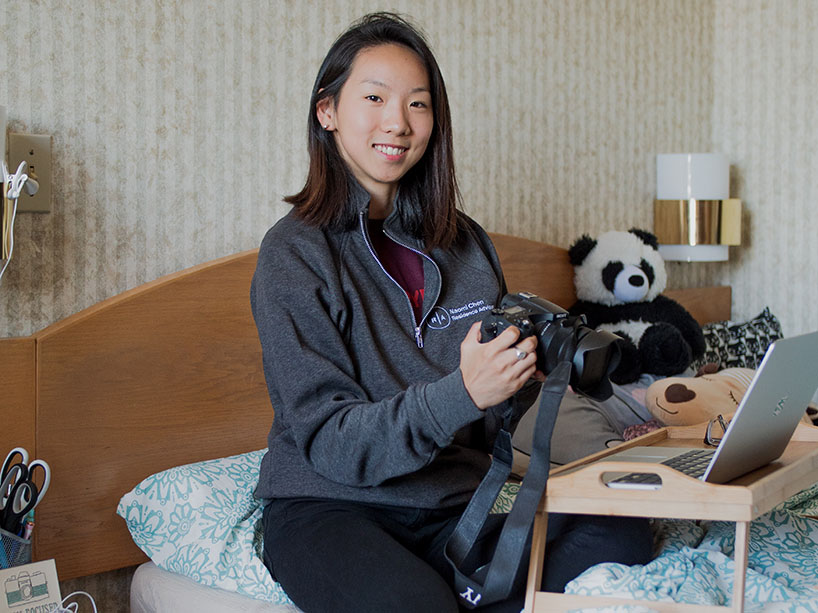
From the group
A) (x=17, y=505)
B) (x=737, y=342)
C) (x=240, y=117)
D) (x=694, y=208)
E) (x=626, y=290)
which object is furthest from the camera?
(x=694, y=208)

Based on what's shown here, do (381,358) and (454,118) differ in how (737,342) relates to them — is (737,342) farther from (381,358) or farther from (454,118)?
(381,358)

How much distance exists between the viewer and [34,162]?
138 centimetres

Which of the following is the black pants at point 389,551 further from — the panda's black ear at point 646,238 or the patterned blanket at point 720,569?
the panda's black ear at point 646,238

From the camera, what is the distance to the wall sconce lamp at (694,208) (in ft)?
8.34

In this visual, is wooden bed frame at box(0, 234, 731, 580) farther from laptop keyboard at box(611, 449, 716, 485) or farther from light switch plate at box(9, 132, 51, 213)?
laptop keyboard at box(611, 449, 716, 485)

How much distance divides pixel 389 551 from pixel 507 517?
15 cm

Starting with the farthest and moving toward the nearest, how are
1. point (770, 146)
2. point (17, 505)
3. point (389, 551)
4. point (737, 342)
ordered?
point (770, 146)
point (737, 342)
point (17, 505)
point (389, 551)

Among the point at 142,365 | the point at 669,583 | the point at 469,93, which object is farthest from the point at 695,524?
the point at 469,93

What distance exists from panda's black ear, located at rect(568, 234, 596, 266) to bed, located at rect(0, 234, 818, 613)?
86cm

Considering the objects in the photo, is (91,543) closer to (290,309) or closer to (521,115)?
(290,309)

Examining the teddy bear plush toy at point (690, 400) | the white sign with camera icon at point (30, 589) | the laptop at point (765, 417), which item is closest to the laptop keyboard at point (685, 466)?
the laptop at point (765, 417)

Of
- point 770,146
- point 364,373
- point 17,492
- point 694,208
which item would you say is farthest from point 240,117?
point 770,146

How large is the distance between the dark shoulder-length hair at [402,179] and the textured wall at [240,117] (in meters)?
0.32

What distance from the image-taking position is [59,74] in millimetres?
1414
